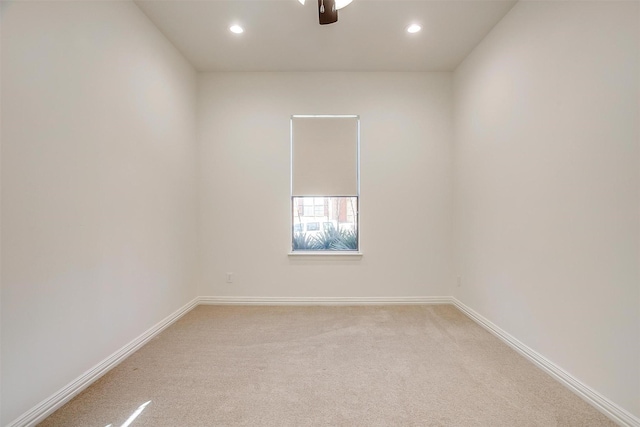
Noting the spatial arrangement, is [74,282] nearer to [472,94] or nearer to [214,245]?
[214,245]

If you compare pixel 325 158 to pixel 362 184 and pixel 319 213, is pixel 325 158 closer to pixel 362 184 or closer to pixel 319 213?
pixel 362 184

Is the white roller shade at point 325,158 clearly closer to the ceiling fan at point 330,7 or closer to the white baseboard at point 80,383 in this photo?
the ceiling fan at point 330,7

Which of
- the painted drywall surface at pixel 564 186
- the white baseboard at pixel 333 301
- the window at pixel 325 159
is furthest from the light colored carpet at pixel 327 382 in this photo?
the window at pixel 325 159

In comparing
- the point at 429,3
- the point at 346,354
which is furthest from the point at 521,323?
the point at 429,3

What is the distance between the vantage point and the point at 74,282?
1.83 meters

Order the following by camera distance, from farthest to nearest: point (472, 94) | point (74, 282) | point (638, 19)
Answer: point (472, 94)
point (74, 282)
point (638, 19)

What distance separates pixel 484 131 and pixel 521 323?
73.7 inches

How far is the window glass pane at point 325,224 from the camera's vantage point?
145 inches

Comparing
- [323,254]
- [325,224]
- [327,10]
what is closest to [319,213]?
[325,224]

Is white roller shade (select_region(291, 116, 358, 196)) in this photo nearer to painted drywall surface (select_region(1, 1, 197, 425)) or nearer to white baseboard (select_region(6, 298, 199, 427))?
painted drywall surface (select_region(1, 1, 197, 425))

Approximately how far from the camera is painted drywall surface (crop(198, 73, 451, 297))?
3621mm

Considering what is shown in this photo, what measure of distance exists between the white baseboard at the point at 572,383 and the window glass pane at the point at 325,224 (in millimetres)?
1802

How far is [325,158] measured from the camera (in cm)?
366

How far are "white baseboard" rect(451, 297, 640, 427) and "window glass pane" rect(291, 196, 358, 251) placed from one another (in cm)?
180
